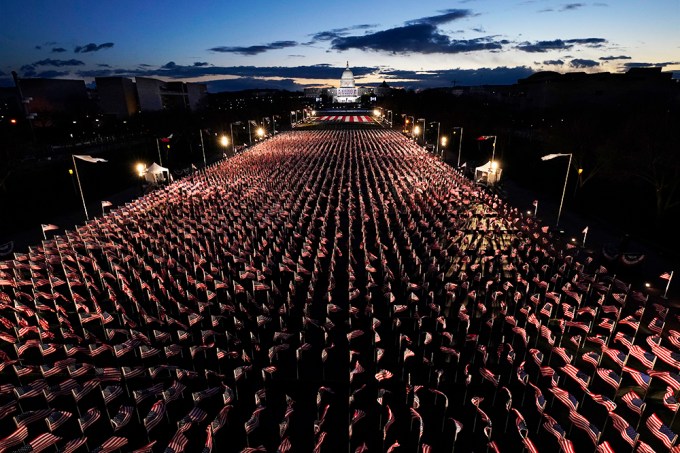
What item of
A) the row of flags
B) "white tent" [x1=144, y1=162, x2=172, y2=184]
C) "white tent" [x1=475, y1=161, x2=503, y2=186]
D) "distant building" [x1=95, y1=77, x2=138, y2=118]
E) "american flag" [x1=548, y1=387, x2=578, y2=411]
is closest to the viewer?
"american flag" [x1=548, y1=387, x2=578, y2=411]

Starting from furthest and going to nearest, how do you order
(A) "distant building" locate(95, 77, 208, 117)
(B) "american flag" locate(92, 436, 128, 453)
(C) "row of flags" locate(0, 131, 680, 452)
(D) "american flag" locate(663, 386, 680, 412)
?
(A) "distant building" locate(95, 77, 208, 117) < (D) "american flag" locate(663, 386, 680, 412) < (C) "row of flags" locate(0, 131, 680, 452) < (B) "american flag" locate(92, 436, 128, 453)

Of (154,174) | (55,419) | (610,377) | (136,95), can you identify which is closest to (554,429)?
(610,377)

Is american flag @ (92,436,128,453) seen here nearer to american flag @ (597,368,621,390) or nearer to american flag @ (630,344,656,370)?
american flag @ (597,368,621,390)

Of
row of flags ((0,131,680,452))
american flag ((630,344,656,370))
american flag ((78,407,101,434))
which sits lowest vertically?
row of flags ((0,131,680,452))

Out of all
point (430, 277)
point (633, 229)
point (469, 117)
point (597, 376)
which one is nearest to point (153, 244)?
point (430, 277)

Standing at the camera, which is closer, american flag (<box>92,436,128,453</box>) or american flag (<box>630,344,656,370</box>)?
american flag (<box>92,436,128,453</box>)

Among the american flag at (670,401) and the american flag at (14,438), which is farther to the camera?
the american flag at (670,401)

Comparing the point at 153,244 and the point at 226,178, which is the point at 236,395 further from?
the point at 226,178

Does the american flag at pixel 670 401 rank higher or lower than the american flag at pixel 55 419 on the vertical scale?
lower

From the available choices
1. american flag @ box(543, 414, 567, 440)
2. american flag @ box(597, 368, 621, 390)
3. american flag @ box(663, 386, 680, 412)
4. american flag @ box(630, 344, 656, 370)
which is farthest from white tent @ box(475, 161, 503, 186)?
american flag @ box(543, 414, 567, 440)

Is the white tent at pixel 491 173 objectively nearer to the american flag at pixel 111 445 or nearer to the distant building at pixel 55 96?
the american flag at pixel 111 445

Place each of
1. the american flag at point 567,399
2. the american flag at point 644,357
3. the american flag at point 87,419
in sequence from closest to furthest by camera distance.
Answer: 1. the american flag at point 87,419
2. the american flag at point 567,399
3. the american flag at point 644,357

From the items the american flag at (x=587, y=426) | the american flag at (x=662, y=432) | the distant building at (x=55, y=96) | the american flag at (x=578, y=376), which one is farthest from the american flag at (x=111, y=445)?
the distant building at (x=55, y=96)

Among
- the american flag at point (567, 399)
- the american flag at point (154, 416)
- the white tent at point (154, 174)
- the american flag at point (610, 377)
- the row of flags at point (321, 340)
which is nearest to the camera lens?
the american flag at point (154, 416)
